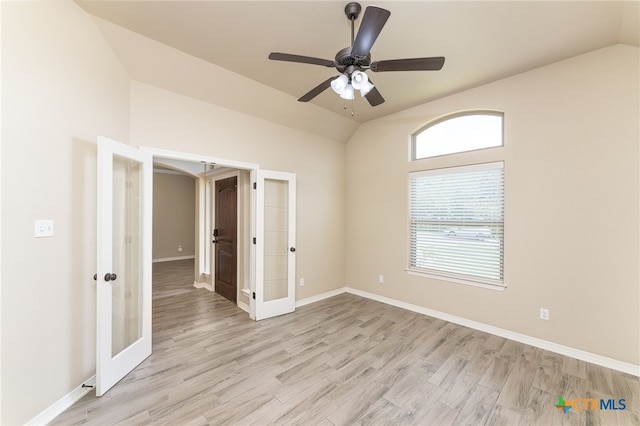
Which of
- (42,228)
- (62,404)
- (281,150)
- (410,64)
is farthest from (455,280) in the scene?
(42,228)

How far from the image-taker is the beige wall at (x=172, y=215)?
818cm

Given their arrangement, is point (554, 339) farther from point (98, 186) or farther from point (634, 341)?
point (98, 186)

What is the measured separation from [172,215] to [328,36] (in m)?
8.26

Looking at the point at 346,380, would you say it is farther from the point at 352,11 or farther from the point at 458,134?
the point at 458,134

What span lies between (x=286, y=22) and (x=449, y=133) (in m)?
2.80

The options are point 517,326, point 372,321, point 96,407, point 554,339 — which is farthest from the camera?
point 372,321

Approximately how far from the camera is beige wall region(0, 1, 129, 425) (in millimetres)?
1584

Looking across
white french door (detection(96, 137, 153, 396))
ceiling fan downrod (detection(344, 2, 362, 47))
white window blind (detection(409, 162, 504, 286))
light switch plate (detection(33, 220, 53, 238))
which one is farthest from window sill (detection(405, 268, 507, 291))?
light switch plate (detection(33, 220, 53, 238))

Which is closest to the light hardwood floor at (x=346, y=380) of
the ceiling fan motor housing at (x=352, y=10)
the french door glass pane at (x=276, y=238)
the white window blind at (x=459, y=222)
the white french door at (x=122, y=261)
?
the white french door at (x=122, y=261)

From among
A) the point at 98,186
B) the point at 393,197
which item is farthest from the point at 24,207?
the point at 393,197

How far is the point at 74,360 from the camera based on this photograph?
2043 mm

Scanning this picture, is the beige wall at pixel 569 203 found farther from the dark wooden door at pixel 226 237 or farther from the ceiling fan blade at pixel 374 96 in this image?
the dark wooden door at pixel 226 237

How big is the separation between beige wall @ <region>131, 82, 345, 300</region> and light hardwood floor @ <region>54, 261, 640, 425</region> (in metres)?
1.34

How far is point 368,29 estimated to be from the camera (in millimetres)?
1600
